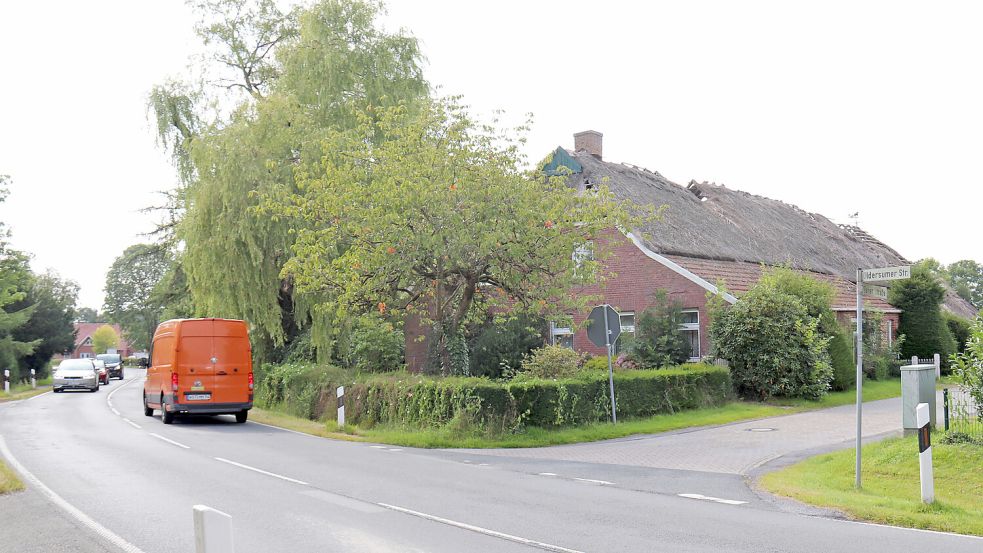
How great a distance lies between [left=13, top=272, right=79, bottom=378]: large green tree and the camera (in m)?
51.0

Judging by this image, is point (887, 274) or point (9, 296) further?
point (9, 296)

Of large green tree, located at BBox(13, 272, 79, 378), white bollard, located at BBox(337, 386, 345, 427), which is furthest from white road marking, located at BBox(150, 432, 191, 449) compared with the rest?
large green tree, located at BBox(13, 272, 79, 378)

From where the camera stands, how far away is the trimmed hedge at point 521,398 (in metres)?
16.4

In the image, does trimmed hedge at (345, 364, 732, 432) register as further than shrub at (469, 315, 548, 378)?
No

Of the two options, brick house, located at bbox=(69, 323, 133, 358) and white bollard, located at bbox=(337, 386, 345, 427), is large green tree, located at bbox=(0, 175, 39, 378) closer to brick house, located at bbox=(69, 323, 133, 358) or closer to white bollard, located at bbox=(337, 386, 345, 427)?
white bollard, located at bbox=(337, 386, 345, 427)

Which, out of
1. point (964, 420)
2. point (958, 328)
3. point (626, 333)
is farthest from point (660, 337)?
point (958, 328)

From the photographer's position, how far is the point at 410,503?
931 cm

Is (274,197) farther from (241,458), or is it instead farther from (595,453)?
(595,453)

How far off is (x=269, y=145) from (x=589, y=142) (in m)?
14.1

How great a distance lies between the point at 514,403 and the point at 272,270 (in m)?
11.8

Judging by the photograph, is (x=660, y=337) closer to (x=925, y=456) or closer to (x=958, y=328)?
(x=925, y=456)

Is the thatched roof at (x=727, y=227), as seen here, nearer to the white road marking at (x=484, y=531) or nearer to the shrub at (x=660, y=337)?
the shrub at (x=660, y=337)

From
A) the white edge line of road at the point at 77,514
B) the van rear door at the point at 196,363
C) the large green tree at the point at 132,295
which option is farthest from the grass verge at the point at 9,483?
the large green tree at the point at 132,295

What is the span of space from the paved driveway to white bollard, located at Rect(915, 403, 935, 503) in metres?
3.39
